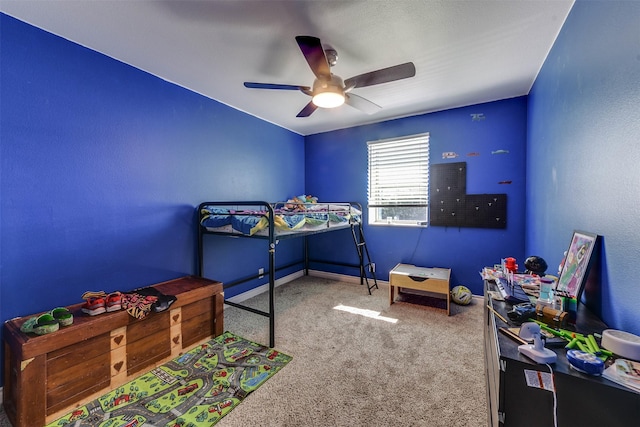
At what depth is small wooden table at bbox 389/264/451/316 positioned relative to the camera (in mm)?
2832

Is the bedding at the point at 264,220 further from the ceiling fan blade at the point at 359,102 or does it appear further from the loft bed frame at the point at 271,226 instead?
the ceiling fan blade at the point at 359,102

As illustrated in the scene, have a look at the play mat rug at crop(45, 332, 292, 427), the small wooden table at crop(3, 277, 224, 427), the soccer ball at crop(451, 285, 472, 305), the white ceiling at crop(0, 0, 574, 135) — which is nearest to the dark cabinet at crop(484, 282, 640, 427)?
the play mat rug at crop(45, 332, 292, 427)

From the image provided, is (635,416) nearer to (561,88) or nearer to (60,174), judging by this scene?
(561,88)

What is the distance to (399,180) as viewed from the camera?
3.67 metres

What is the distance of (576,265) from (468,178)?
2041 mm

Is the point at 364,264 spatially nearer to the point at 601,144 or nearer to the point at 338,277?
the point at 338,277

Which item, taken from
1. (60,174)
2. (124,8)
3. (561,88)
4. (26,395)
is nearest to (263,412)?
(26,395)

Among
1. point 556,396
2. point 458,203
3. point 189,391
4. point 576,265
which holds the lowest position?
point 189,391

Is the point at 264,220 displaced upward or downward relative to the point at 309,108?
downward

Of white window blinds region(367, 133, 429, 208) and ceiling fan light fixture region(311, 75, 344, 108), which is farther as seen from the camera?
white window blinds region(367, 133, 429, 208)

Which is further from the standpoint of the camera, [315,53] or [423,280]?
[423,280]

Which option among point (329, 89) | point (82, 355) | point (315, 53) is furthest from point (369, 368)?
point (315, 53)

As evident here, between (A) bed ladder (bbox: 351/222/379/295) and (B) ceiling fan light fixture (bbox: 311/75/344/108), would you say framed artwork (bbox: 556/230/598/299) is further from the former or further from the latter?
(A) bed ladder (bbox: 351/222/379/295)

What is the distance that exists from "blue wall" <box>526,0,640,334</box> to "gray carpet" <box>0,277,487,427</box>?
978 millimetres
